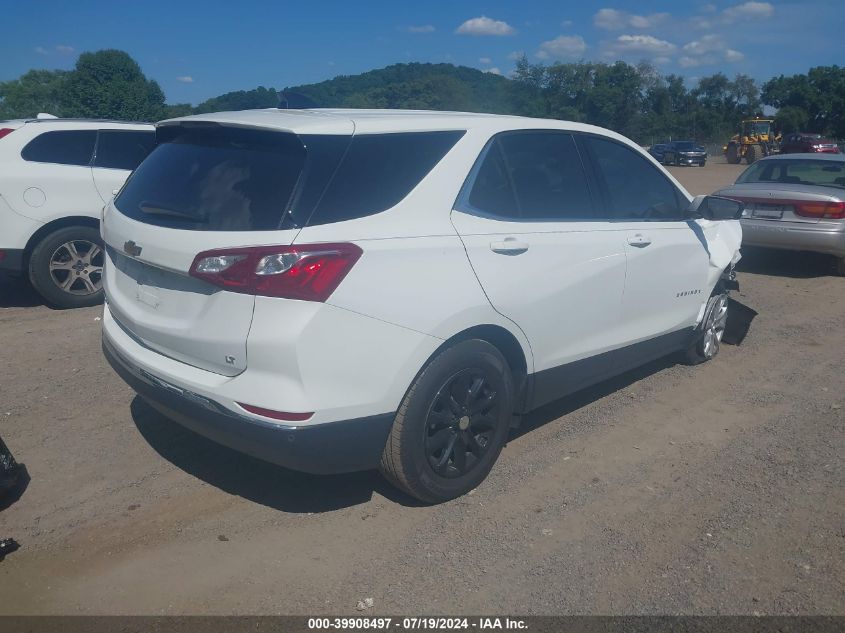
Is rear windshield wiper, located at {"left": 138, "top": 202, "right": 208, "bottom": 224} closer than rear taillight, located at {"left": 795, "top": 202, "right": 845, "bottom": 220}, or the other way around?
rear windshield wiper, located at {"left": 138, "top": 202, "right": 208, "bottom": 224}

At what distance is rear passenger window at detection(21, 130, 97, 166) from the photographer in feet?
24.2

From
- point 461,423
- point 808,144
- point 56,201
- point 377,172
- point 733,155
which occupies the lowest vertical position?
point 733,155

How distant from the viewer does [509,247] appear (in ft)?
12.6

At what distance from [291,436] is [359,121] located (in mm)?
1449

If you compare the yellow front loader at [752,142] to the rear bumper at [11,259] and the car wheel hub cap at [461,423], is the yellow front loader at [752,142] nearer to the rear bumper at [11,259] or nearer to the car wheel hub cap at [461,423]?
the rear bumper at [11,259]

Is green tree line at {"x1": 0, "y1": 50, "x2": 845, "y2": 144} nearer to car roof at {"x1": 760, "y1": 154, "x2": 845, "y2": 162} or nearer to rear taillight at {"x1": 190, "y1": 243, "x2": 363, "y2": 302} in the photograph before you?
car roof at {"x1": 760, "y1": 154, "x2": 845, "y2": 162}

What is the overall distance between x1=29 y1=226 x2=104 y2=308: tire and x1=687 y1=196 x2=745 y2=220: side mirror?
5.62m

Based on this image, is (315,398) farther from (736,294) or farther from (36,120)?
(736,294)

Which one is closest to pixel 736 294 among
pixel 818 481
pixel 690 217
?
pixel 690 217

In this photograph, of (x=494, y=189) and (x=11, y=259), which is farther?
(x=11, y=259)

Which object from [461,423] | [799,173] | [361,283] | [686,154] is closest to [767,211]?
[799,173]

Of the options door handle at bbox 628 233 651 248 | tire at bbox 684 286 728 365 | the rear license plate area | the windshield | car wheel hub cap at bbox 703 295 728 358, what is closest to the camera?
door handle at bbox 628 233 651 248

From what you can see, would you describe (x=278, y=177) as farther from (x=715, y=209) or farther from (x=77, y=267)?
(x=77, y=267)

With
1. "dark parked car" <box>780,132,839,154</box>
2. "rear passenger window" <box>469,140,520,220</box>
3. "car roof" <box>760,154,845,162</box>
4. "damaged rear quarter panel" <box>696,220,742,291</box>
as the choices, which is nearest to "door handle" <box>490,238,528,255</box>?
"rear passenger window" <box>469,140,520,220</box>
